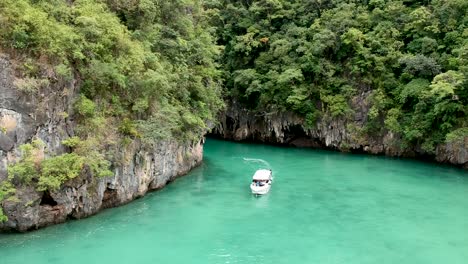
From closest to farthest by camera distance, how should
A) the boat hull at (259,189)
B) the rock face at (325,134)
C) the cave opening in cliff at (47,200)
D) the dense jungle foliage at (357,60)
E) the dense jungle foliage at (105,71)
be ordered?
1. the dense jungle foliage at (105,71)
2. the cave opening in cliff at (47,200)
3. the boat hull at (259,189)
4. the dense jungle foliage at (357,60)
5. the rock face at (325,134)

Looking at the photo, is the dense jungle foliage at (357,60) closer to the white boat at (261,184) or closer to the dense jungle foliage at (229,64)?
the dense jungle foliage at (229,64)

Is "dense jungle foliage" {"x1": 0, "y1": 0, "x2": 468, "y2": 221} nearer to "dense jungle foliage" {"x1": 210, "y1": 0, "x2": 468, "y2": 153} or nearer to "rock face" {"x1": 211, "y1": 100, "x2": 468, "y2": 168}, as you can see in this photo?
"dense jungle foliage" {"x1": 210, "y1": 0, "x2": 468, "y2": 153}

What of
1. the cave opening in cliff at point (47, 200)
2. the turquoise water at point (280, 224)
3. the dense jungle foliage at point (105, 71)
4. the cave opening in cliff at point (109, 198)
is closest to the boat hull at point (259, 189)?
the turquoise water at point (280, 224)

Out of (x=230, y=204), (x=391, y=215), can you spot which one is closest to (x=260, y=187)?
(x=230, y=204)

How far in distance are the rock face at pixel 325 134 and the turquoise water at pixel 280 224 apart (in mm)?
2154

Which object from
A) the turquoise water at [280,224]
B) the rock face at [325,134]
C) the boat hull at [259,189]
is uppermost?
the rock face at [325,134]

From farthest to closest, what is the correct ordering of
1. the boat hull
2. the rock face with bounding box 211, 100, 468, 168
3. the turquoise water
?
the rock face with bounding box 211, 100, 468, 168, the boat hull, the turquoise water

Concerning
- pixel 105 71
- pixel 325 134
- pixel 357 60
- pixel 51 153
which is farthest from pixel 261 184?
pixel 357 60

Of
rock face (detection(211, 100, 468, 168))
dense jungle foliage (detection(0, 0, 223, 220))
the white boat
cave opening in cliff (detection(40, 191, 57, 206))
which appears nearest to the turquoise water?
the white boat

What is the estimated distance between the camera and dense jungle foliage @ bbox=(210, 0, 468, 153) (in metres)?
33.9

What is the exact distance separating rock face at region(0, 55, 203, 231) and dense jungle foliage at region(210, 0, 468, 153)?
18.5 metres

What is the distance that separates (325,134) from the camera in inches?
1550

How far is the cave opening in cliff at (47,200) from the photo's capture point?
19625mm

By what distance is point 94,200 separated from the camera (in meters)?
21.5
